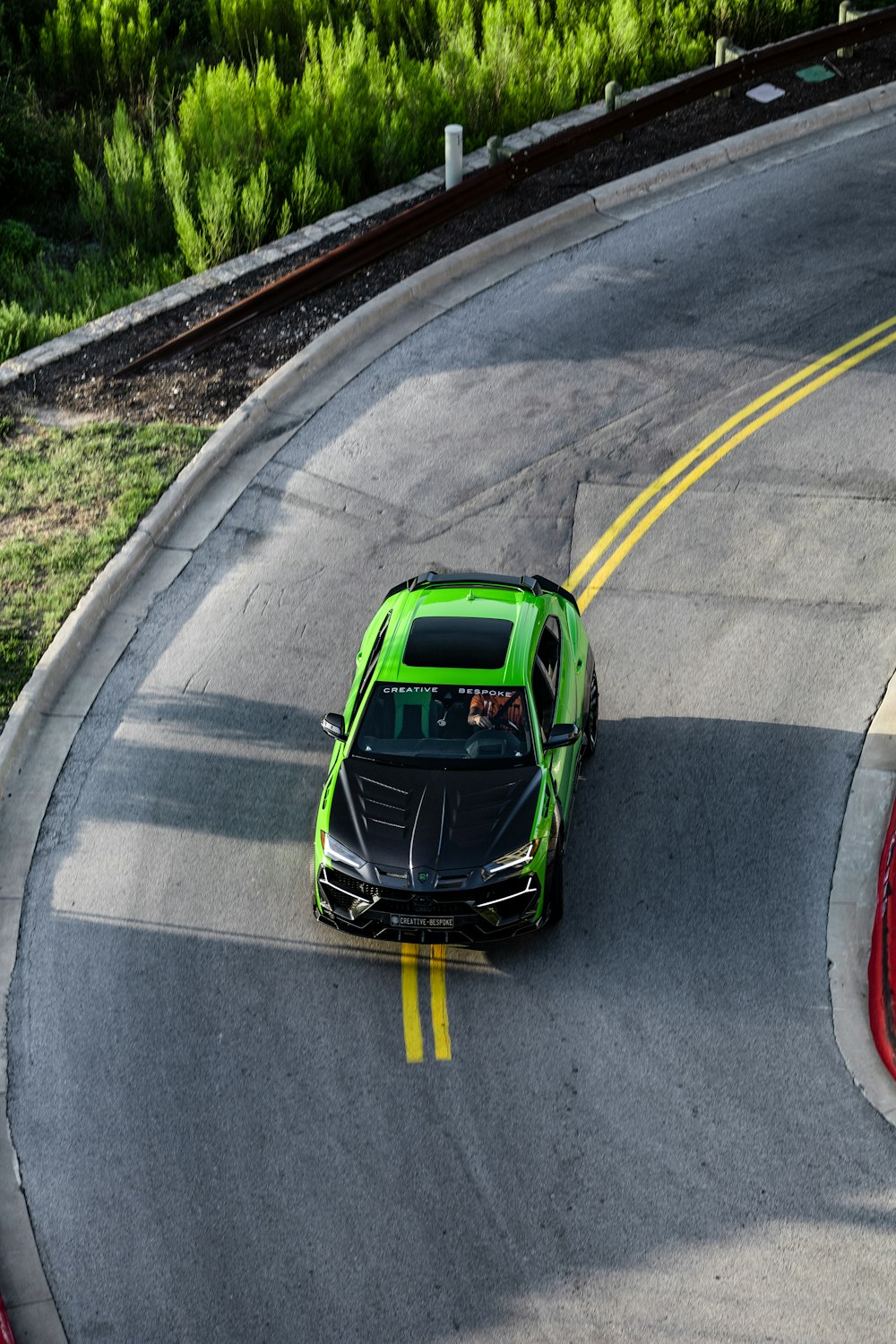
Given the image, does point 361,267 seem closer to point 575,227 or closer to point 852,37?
point 575,227

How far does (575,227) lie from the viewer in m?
20.5

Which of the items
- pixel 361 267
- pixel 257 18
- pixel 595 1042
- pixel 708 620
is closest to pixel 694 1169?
pixel 595 1042

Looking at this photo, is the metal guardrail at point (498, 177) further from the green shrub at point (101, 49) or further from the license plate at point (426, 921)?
the license plate at point (426, 921)

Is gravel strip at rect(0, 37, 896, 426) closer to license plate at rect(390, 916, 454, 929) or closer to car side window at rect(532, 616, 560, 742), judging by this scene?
car side window at rect(532, 616, 560, 742)

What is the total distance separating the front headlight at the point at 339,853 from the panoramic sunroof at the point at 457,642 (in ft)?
5.04

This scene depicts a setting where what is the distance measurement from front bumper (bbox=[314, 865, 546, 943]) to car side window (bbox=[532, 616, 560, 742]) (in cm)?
129

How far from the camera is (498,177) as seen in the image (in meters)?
20.8

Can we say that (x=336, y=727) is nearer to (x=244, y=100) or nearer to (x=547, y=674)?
(x=547, y=674)

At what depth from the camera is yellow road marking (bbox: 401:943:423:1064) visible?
10836 mm

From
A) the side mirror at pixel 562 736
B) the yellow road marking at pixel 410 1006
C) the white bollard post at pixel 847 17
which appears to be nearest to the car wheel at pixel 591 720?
the side mirror at pixel 562 736

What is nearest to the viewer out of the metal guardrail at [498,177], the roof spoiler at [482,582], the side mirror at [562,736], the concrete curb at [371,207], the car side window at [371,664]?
the side mirror at [562,736]

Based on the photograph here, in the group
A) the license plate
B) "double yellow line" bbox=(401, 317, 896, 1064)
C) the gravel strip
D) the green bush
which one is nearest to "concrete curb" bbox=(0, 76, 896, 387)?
the gravel strip

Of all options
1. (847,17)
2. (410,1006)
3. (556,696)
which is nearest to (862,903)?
(556,696)

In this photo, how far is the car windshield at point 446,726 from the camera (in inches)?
456
